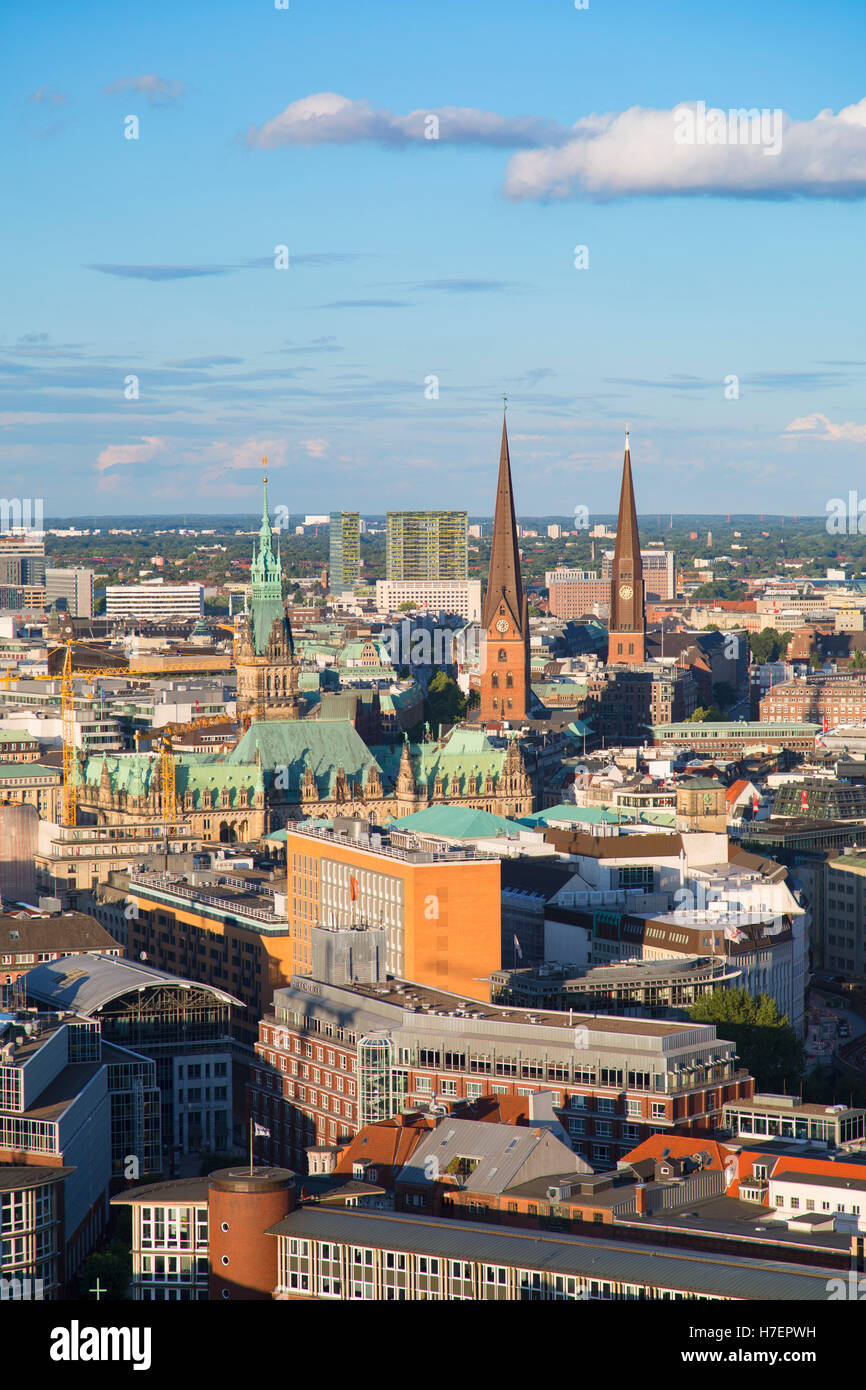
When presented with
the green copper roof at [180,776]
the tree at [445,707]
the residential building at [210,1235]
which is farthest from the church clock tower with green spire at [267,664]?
the residential building at [210,1235]

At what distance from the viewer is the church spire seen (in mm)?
156375

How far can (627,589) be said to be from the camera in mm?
194000

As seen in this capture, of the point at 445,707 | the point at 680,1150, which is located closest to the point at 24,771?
the point at 445,707

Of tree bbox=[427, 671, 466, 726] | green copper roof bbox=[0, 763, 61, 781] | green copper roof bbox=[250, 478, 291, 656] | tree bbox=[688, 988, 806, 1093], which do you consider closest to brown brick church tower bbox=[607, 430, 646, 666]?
tree bbox=[427, 671, 466, 726]

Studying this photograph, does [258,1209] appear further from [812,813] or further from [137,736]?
[137,736]

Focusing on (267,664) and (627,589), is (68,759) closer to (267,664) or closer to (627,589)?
(267,664)

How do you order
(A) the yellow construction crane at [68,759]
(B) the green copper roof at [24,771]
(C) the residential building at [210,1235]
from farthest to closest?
(B) the green copper roof at [24,771], (A) the yellow construction crane at [68,759], (C) the residential building at [210,1235]

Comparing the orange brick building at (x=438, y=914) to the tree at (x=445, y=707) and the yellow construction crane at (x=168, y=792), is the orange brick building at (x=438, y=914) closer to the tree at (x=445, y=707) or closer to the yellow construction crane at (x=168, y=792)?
the yellow construction crane at (x=168, y=792)

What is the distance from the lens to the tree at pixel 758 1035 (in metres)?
69.9

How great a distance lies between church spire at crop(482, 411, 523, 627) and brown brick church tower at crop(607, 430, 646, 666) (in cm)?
2734

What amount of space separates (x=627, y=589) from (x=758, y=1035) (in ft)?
408

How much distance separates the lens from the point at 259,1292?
4806 centimetres
